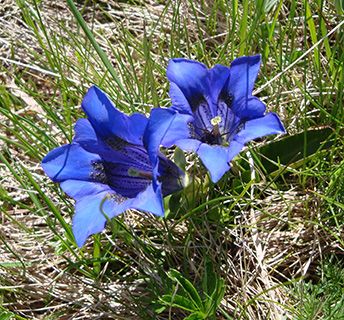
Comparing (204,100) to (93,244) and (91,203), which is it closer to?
(91,203)

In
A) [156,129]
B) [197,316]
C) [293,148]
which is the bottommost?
[197,316]

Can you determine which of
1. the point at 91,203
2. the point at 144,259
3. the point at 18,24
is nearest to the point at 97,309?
the point at 144,259

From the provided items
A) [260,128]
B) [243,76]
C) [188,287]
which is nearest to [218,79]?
[243,76]

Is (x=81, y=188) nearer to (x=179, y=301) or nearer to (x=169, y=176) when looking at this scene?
(x=169, y=176)

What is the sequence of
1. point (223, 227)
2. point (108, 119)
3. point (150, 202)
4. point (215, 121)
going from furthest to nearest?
point (223, 227) → point (215, 121) → point (108, 119) → point (150, 202)

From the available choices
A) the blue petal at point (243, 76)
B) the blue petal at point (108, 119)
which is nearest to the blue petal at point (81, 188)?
the blue petal at point (108, 119)

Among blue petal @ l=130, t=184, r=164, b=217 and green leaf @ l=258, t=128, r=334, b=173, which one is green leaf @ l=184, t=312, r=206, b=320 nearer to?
blue petal @ l=130, t=184, r=164, b=217
